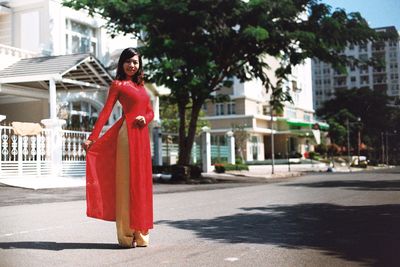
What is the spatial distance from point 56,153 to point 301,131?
128 ft

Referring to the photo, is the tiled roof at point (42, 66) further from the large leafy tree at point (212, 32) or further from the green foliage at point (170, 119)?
the green foliage at point (170, 119)

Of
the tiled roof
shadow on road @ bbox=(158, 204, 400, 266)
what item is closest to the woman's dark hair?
shadow on road @ bbox=(158, 204, 400, 266)

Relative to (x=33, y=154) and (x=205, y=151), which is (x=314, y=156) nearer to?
(x=205, y=151)

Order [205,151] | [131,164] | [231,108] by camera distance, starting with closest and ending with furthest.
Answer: [131,164] → [205,151] → [231,108]

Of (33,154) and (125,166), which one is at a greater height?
(33,154)

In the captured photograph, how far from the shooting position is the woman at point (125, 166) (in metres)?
4.40

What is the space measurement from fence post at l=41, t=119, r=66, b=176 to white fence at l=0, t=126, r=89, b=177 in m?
0.08

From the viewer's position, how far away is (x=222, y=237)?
5.00 metres

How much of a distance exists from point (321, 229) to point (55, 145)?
1107cm

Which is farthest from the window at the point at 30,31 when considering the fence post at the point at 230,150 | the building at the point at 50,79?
the fence post at the point at 230,150

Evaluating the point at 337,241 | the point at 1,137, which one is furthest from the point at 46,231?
the point at 1,137

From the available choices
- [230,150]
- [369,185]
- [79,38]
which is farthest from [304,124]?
[369,185]

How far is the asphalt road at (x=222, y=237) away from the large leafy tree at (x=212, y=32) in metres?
9.34

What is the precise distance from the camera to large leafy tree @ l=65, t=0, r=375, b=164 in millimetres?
16953
